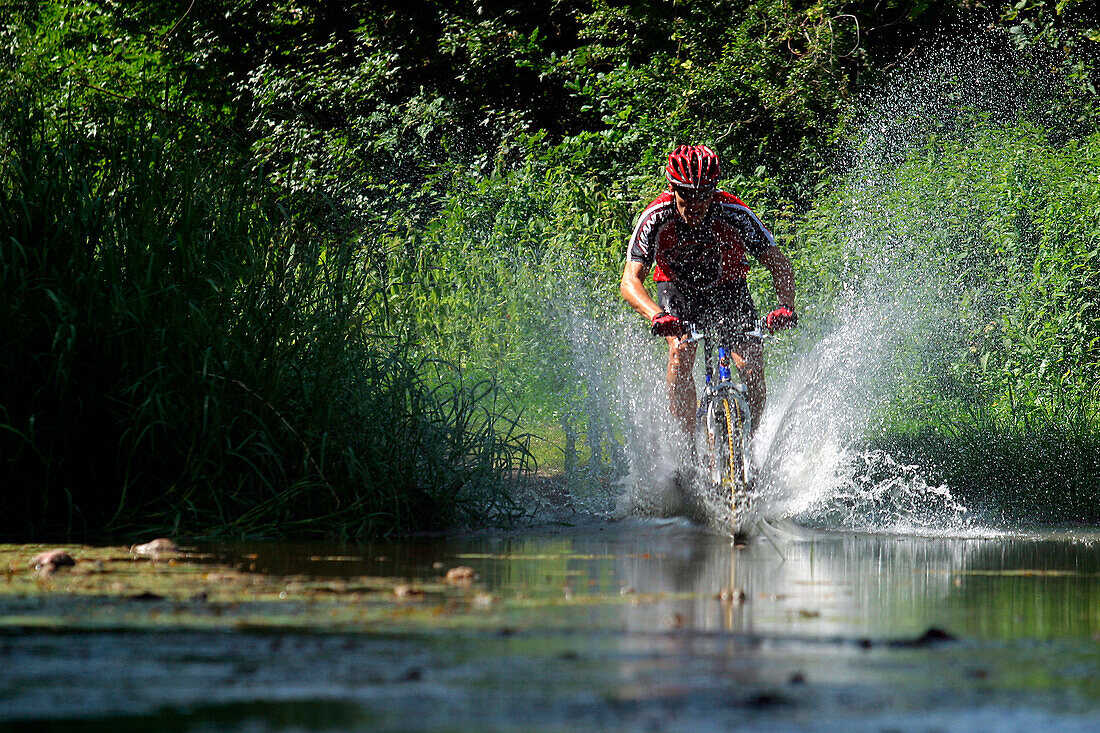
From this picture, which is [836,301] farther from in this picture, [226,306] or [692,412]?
[226,306]

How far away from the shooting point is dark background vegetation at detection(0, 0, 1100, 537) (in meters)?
6.36

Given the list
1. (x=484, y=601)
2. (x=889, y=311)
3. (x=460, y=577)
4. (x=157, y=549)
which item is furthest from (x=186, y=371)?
(x=889, y=311)

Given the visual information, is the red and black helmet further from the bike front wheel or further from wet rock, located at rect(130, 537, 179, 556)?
wet rock, located at rect(130, 537, 179, 556)

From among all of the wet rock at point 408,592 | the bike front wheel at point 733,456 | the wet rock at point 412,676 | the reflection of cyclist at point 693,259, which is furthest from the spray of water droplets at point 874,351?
the wet rock at point 412,676

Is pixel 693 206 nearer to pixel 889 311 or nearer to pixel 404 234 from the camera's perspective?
pixel 889 311

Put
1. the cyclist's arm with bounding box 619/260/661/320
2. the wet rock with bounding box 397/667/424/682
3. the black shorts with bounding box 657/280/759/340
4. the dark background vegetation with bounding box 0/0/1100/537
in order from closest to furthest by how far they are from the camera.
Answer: the wet rock with bounding box 397/667/424/682 < the dark background vegetation with bounding box 0/0/1100/537 < the cyclist's arm with bounding box 619/260/661/320 < the black shorts with bounding box 657/280/759/340

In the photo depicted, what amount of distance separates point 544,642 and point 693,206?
4.37 m

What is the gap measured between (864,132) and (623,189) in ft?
7.65

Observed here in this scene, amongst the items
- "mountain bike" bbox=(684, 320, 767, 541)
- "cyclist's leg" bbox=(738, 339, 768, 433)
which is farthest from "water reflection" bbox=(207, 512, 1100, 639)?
"cyclist's leg" bbox=(738, 339, 768, 433)

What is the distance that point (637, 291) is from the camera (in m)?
7.42

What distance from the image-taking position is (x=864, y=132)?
13.7 metres

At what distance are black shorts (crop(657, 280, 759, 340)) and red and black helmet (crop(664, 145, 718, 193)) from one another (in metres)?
0.57

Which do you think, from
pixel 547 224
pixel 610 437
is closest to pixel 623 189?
pixel 547 224

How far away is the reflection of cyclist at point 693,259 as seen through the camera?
742 cm
